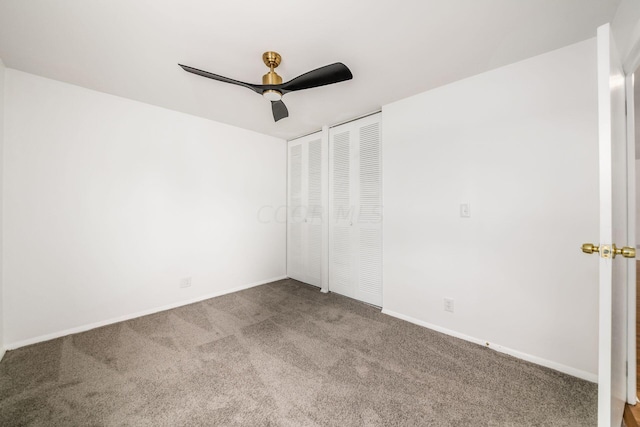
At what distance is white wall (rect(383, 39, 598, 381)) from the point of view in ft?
5.46

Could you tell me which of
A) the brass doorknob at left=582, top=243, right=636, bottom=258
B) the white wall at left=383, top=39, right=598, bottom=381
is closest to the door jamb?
the white wall at left=383, top=39, right=598, bottom=381

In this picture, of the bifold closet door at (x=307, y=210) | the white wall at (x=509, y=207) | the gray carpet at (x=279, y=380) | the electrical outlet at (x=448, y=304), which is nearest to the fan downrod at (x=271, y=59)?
the white wall at (x=509, y=207)

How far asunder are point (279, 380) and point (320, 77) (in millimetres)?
2143

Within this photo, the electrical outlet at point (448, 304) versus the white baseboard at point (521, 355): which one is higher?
the electrical outlet at point (448, 304)

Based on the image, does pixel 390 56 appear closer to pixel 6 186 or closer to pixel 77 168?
pixel 77 168

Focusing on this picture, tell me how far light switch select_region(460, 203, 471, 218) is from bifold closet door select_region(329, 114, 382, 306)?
882 millimetres

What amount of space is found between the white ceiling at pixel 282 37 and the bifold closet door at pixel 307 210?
1.37 m

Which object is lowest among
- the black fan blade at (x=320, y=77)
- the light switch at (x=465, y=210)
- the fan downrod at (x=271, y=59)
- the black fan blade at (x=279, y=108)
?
the light switch at (x=465, y=210)

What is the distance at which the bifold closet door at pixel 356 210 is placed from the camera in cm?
289

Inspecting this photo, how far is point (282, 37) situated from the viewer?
163 centimetres

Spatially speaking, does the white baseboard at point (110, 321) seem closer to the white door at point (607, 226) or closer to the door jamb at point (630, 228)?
the white door at point (607, 226)

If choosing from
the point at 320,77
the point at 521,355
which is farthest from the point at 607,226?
the point at 320,77

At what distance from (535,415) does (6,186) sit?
417 cm

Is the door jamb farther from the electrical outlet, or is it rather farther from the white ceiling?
the electrical outlet
